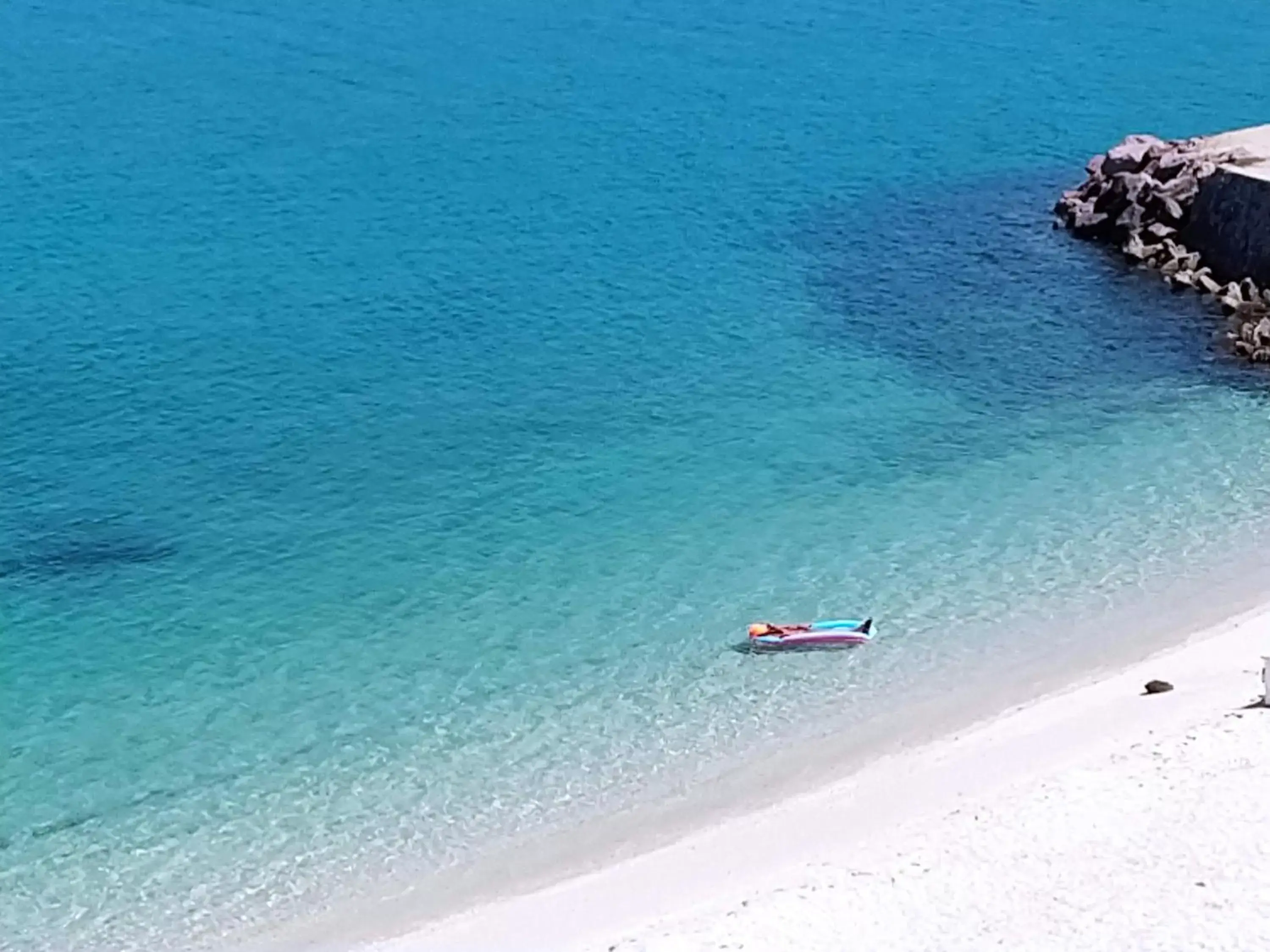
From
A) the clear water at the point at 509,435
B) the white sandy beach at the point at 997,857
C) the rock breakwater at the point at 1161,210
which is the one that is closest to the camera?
the white sandy beach at the point at 997,857

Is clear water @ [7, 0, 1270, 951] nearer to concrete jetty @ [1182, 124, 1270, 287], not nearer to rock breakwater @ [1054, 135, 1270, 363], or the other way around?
rock breakwater @ [1054, 135, 1270, 363]

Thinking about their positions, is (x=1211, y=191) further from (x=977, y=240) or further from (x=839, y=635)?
(x=839, y=635)

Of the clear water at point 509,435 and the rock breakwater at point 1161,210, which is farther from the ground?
the rock breakwater at point 1161,210

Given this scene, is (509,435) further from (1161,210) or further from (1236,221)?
(1161,210)

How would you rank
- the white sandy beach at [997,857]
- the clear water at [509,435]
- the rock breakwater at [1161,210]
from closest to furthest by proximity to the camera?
the white sandy beach at [997,857], the clear water at [509,435], the rock breakwater at [1161,210]

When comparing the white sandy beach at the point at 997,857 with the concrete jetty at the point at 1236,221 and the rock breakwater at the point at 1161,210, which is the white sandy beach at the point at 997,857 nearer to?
the rock breakwater at the point at 1161,210

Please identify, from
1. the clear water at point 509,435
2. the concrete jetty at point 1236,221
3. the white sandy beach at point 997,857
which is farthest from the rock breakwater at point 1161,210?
the white sandy beach at point 997,857

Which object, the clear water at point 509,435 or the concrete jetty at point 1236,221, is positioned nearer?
the clear water at point 509,435
